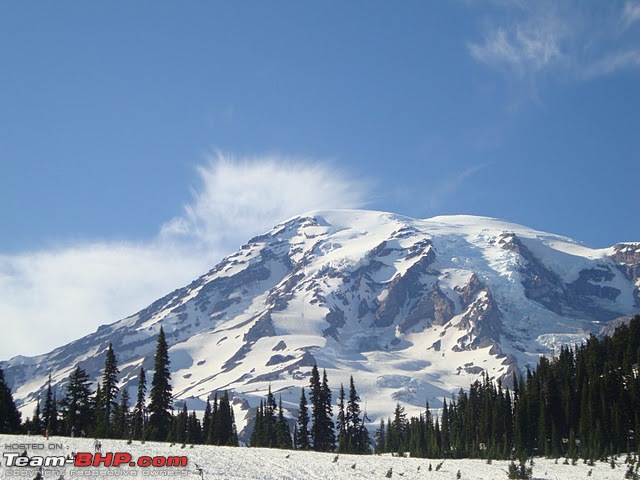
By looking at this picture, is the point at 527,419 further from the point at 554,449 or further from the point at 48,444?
the point at 48,444

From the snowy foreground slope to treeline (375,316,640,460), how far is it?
63.8 ft

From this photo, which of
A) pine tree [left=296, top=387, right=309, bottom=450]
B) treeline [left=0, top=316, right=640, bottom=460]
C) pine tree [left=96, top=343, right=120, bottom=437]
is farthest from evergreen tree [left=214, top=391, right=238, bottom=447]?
pine tree [left=96, top=343, right=120, bottom=437]

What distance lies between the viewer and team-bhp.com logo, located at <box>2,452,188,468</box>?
37750 mm

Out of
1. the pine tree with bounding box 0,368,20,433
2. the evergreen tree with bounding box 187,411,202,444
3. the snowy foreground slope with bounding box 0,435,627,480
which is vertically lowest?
the snowy foreground slope with bounding box 0,435,627,480

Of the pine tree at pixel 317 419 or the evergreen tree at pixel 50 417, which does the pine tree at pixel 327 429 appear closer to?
the pine tree at pixel 317 419

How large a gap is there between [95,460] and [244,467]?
8.90m

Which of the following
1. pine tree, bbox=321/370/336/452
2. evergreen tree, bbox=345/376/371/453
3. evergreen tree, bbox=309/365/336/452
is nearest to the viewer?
evergreen tree, bbox=309/365/336/452

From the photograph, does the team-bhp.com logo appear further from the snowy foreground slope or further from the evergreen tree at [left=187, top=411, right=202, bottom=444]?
the evergreen tree at [left=187, top=411, right=202, bottom=444]

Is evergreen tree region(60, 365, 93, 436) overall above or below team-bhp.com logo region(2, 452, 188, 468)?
above

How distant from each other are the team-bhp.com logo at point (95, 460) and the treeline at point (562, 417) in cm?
4287

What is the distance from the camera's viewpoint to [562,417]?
109m

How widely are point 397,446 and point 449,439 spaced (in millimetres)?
11792

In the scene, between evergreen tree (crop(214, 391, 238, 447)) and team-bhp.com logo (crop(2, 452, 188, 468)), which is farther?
evergreen tree (crop(214, 391, 238, 447))

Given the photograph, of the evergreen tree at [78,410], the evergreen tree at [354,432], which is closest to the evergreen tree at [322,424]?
the evergreen tree at [354,432]
